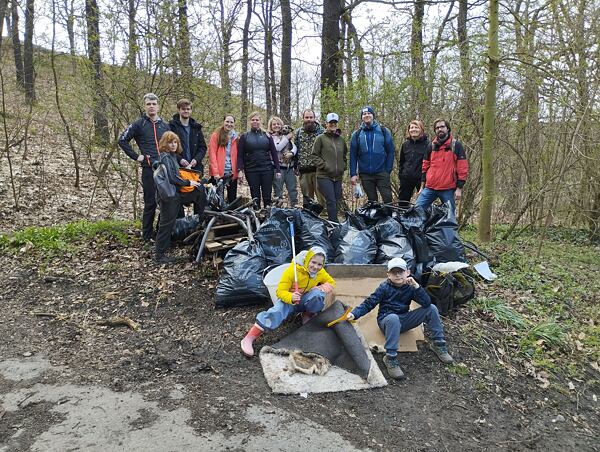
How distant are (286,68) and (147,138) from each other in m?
6.41

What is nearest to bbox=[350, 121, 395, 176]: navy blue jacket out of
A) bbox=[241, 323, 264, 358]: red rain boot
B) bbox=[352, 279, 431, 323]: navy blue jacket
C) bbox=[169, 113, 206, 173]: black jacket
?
bbox=[169, 113, 206, 173]: black jacket

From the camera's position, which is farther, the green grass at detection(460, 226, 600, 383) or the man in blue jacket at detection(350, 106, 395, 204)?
the man in blue jacket at detection(350, 106, 395, 204)

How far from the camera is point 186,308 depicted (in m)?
4.60

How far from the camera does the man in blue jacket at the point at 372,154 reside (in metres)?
6.30

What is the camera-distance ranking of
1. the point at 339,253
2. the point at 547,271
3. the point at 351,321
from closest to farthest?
1. the point at 351,321
2. the point at 339,253
3. the point at 547,271

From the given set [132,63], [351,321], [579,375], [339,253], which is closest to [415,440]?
[351,321]

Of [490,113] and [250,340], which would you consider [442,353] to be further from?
[490,113]

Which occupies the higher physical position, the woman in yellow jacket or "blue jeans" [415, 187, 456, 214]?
"blue jeans" [415, 187, 456, 214]

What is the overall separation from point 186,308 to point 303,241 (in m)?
1.33

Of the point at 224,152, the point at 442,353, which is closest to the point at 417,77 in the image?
the point at 224,152

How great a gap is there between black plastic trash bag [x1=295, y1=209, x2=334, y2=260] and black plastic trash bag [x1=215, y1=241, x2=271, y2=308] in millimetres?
553

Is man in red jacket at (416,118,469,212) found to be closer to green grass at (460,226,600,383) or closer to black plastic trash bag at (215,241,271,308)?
green grass at (460,226,600,383)

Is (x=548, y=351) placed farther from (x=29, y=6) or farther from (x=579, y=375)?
(x=29, y=6)

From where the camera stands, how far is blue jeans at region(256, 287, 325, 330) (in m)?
3.80
